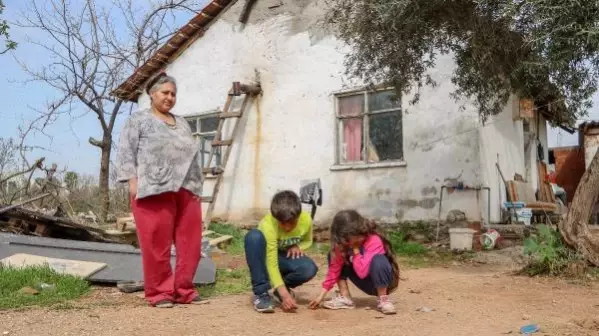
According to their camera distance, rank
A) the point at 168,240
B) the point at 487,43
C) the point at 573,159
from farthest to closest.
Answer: the point at 573,159 < the point at 487,43 < the point at 168,240

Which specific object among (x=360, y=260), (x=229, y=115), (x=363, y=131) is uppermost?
(x=229, y=115)

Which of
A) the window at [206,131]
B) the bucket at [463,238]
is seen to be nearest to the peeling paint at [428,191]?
the bucket at [463,238]

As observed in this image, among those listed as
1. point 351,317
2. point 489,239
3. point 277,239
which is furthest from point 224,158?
point 351,317

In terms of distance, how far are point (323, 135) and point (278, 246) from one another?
6413mm

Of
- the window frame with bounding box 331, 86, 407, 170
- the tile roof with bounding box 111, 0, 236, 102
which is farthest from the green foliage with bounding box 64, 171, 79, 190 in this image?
the window frame with bounding box 331, 86, 407, 170

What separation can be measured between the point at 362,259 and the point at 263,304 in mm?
718

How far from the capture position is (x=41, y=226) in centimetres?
714

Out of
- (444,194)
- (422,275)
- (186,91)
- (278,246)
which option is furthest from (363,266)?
(186,91)

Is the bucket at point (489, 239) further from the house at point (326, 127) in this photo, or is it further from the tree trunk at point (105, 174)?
the tree trunk at point (105, 174)

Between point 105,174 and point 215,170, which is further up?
point 105,174

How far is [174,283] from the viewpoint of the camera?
4332mm

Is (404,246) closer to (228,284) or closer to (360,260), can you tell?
(228,284)

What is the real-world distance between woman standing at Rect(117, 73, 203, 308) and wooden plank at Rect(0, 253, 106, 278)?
126 cm

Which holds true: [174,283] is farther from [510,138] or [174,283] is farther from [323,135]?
[510,138]
